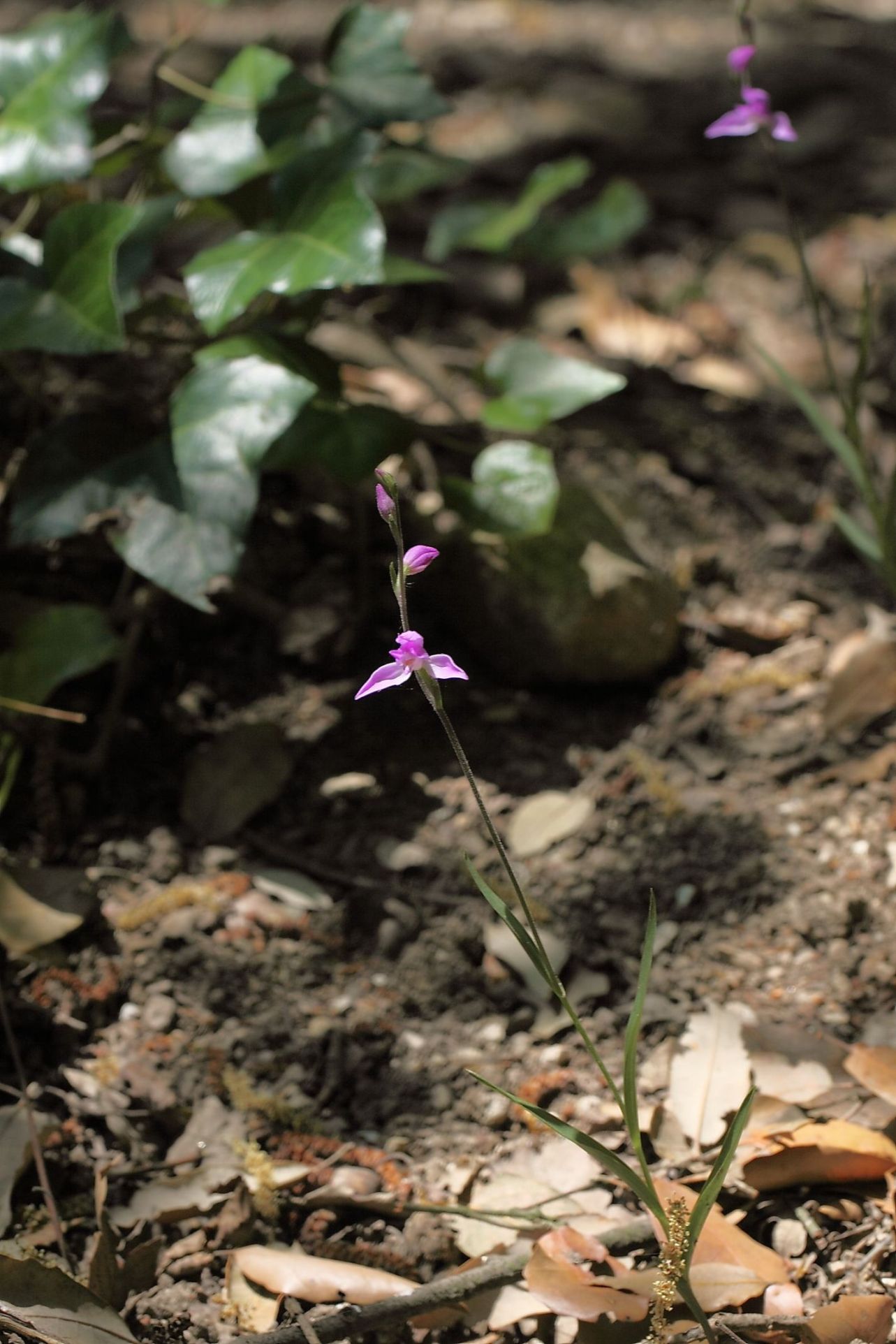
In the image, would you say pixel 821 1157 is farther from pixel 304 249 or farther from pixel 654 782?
pixel 304 249

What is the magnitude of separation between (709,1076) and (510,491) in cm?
88

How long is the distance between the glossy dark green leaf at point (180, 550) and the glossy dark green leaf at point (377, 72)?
2.57 feet

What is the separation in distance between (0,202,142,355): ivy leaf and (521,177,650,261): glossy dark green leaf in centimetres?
116

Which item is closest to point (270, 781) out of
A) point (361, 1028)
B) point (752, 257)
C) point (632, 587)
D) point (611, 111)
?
Answer: point (361, 1028)

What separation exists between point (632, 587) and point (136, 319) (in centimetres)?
88

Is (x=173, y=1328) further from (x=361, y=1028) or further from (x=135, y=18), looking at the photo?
(x=135, y=18)

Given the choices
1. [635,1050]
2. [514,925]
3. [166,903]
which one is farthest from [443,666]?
[166,903]

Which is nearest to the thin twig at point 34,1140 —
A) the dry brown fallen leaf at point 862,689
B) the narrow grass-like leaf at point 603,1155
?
the narrow grass-like leaf at point 603,1155

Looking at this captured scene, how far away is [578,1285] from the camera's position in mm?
1162

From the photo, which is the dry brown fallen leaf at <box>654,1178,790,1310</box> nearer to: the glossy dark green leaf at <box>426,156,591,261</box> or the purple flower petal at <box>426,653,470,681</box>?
the purple flower petal at <box>426,653,470,681</box>

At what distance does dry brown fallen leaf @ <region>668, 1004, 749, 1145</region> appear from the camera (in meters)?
1.36

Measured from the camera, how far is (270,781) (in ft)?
5.88

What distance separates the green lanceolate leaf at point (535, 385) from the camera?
184 centimetres

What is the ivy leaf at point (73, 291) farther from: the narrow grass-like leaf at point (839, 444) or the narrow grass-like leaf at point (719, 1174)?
the narrow grass-like leaf at point (719, 1174)
